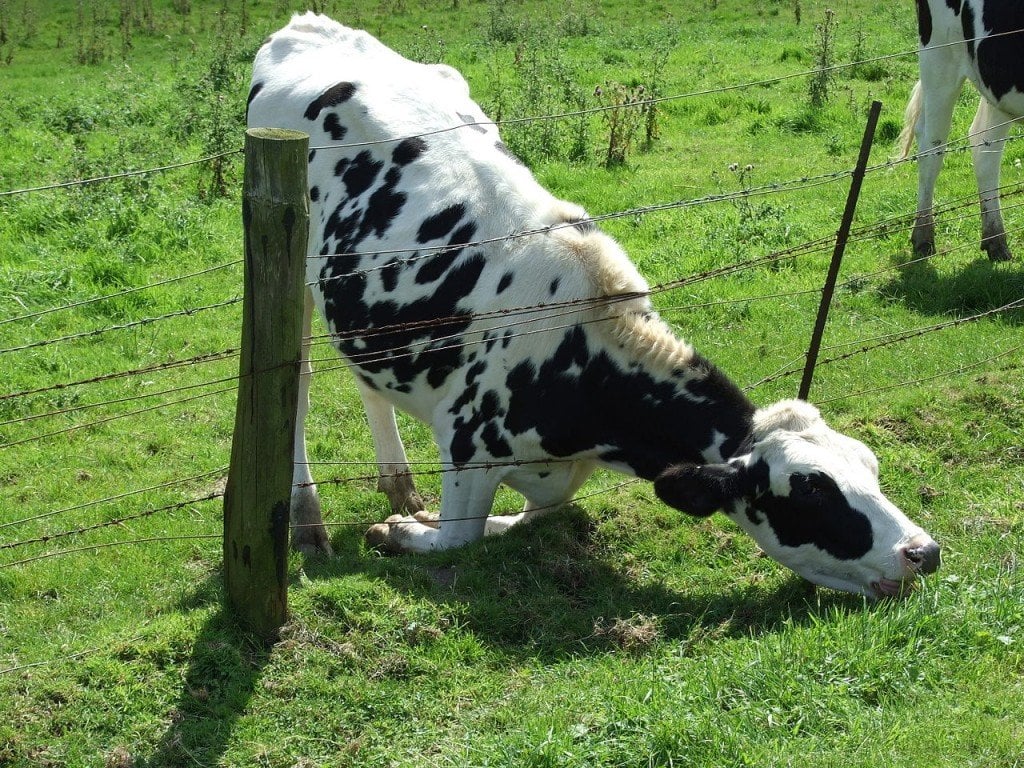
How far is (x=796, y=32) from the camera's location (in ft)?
62.7

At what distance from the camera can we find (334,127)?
7.21 meters

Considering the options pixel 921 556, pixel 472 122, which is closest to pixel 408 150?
pixel 472 122

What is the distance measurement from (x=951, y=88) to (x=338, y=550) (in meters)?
7.15

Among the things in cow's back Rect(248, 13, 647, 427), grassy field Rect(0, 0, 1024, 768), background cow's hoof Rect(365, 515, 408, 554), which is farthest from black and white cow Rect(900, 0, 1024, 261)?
background cow's hoof Rect(365, 515, 408, 554)

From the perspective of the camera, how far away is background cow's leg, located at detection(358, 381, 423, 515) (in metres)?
7.30

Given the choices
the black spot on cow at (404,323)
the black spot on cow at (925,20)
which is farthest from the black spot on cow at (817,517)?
the black spot on cow at (925,20)

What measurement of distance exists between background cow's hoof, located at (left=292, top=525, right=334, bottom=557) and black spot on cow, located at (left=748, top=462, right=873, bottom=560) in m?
2.71

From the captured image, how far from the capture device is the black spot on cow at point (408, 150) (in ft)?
22.7

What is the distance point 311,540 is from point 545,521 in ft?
4.86

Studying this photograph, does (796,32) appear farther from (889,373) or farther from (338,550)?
(338,550)

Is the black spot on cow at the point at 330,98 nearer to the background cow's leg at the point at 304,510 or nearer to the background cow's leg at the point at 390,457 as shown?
the background cow's leg at the point at 304,510

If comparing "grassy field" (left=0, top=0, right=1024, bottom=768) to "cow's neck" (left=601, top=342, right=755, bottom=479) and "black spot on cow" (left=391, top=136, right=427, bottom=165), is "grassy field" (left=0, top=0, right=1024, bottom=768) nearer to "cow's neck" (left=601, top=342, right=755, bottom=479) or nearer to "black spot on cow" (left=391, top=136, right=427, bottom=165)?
"cow's neck" (left=601, top=342, right=755, bottom=479)

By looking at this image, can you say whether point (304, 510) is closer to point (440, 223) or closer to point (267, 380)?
point (440, 223)

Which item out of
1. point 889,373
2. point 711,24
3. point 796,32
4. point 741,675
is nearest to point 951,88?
point 889,373
